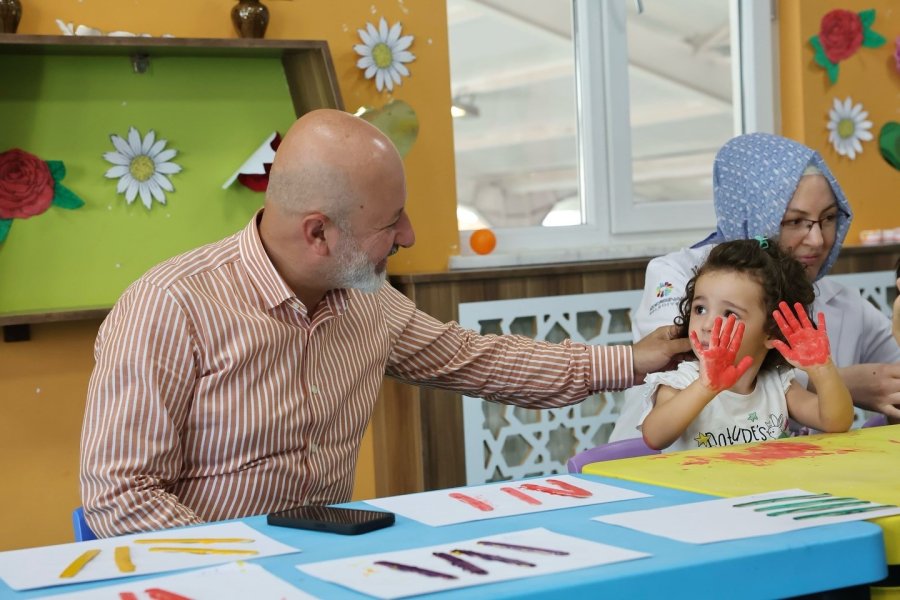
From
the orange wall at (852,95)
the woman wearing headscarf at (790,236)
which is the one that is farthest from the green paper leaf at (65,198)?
the orange wall at (852,95)

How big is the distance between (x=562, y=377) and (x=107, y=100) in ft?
4.70

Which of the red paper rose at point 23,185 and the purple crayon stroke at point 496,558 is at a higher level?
the red paper rose at point 23,185

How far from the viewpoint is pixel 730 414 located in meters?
2.16

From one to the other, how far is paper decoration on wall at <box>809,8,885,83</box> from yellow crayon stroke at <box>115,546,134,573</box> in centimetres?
334

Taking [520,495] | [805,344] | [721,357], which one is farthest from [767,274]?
[520,495]

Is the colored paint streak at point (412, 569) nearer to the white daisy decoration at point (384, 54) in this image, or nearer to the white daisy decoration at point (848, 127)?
the white daisy decoration at point (384, 54)

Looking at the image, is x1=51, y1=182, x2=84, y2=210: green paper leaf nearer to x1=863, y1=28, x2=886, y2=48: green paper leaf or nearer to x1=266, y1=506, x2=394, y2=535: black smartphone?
x1=266, y1=506, x2=394, y2=535: black smartphone

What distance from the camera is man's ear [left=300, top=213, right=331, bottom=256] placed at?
1.86m

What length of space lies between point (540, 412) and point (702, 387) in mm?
1351

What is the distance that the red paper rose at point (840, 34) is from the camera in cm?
395

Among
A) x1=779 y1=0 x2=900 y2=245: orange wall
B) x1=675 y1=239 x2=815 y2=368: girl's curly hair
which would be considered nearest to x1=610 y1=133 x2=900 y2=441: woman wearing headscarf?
x1=675 y1=239 x2=815 y2=368: girl's curly hair

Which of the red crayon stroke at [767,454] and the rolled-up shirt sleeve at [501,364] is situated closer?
the red crayon stroke at [767,454]

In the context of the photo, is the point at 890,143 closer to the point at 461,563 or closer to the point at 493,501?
the point at 493,501

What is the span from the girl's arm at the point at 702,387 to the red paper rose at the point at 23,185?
161 cm
